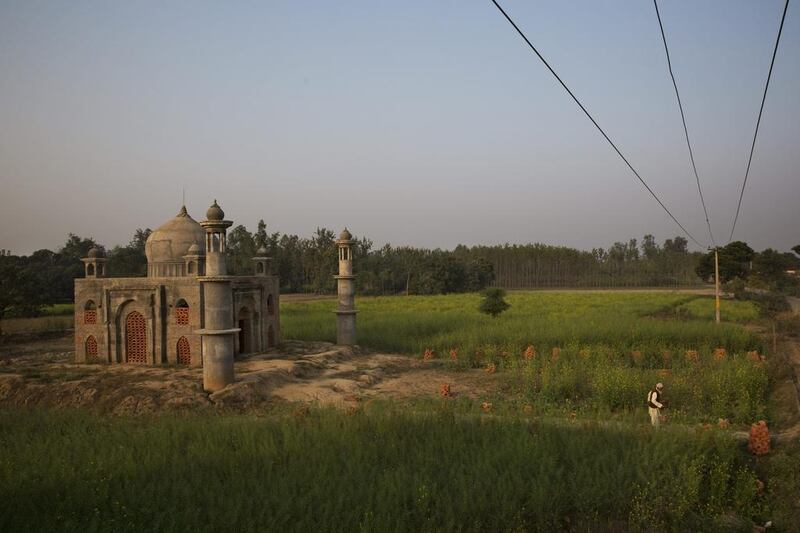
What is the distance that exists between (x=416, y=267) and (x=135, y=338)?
57438 mm

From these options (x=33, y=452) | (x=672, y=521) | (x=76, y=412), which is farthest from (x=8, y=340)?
(x=672, y=521)

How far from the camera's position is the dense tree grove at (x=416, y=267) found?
5416cm

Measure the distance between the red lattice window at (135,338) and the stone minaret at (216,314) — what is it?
234 inches

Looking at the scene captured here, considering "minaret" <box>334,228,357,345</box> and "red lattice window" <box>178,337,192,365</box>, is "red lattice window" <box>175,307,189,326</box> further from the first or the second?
"minaret" <box>334,228,357,345</box>

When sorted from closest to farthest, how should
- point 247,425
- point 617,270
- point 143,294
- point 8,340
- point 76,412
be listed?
point 247,425, point 76,412, point 143,294, point 8,340, point 617,270

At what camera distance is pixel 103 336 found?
2294cm

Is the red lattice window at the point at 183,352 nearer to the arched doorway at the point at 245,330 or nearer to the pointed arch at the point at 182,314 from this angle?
the pointed arch at the point at 182,314

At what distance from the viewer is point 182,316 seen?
22406 mm

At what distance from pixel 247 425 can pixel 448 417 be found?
402cm

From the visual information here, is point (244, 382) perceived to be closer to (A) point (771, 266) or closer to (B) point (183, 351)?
(B) point (183, 351)

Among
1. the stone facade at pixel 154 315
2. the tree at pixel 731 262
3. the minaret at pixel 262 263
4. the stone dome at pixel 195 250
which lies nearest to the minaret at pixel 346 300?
the minaret at pixel 262 263

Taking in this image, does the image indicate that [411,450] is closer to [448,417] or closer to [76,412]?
[448,417]

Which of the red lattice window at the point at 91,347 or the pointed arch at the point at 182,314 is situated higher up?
the pointed arch at the point at 182,314

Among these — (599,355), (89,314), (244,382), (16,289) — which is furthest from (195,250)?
(16,289)
